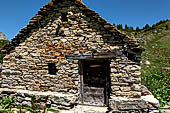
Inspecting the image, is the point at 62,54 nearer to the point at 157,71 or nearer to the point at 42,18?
the point at 42,18

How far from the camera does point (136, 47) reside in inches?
223

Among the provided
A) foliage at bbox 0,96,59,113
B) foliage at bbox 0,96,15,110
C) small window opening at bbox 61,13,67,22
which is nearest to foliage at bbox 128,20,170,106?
foliage at bbox 0,96,59,113

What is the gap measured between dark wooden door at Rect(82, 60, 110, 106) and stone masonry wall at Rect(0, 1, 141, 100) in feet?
1.66

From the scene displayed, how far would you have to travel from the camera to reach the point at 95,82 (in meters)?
6.64

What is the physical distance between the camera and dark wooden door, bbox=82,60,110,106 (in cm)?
648

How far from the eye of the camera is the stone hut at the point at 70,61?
5871mm

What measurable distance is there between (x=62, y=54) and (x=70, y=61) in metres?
0.50

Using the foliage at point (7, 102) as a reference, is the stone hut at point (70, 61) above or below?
above

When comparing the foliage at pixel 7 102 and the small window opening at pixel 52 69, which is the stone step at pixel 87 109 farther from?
the foliage at pixel 7 102

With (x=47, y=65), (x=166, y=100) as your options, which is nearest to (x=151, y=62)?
(x=166, y=100)

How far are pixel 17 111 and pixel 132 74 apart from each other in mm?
4919

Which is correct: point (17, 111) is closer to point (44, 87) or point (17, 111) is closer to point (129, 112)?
point (44, 87)

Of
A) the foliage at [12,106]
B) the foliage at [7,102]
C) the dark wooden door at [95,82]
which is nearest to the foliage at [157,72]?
the dark wooden door at [95,82]

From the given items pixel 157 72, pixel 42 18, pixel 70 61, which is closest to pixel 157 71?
pixel 157 72
